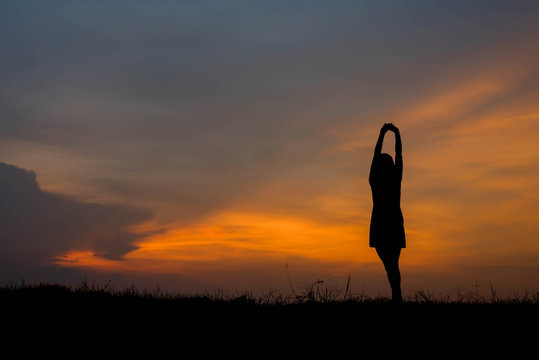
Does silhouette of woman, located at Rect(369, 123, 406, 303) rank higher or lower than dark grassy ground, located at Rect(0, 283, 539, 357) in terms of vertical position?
higher

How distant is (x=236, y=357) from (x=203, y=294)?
467 cm

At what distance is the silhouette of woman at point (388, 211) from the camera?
11.4 m

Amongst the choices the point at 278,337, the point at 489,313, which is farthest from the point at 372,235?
the point at 278,337

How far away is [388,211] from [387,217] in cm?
13

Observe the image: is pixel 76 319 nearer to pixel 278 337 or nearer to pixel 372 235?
pixel 278 337

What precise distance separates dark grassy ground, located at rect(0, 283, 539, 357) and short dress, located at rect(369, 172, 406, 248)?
4.28 feet

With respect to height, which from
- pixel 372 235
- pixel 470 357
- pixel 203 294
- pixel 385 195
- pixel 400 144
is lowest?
pixel 470 357

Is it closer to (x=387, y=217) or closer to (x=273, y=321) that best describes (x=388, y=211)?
(x=387, y=217)

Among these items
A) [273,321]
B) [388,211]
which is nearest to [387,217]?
[388,211]

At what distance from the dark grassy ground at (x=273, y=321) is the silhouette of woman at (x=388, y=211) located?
3.10ft

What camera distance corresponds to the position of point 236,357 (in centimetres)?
793

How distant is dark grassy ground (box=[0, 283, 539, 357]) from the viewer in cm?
878

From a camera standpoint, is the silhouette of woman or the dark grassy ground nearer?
the dark grassy ground

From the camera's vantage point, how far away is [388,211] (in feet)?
37.9
